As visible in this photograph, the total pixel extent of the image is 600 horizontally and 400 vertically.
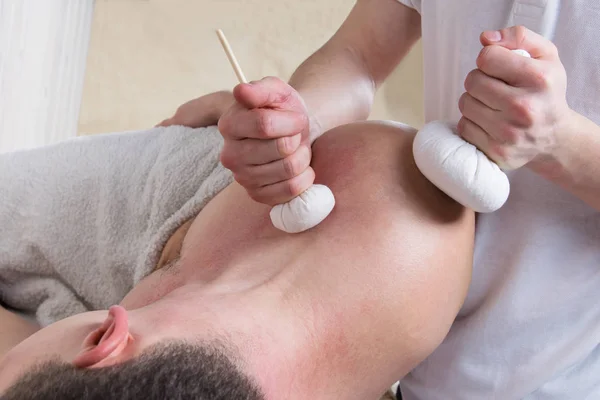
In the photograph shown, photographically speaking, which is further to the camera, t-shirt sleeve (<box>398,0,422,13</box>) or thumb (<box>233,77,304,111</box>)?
t-shirt sleeve (<box>398,0,422,13</box>)

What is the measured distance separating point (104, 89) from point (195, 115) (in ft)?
3.55

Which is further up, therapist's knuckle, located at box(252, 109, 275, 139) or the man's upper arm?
therapist's knuckle, located at box(252, 109, 275, 139)

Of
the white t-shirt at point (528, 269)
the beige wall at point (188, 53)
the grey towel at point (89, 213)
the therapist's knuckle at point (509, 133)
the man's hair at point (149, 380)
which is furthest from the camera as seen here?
the beige wall at point (188, 53)

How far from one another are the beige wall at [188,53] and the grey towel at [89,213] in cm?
101

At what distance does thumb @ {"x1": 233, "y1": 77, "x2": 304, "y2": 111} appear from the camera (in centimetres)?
58

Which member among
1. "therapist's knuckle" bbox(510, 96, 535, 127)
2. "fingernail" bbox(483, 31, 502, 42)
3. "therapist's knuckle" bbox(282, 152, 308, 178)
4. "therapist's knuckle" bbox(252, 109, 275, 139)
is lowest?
"therapist's knuckle" bbox(282, 152, 308, 178)

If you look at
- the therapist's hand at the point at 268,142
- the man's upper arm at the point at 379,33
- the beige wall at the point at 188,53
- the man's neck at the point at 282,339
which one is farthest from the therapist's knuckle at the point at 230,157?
the beige wall at the point at 188,53

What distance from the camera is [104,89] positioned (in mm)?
1888

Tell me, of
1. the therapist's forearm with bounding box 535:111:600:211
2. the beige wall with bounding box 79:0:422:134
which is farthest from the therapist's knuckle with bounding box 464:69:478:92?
the beige wall with bounding box 79:0:422:134

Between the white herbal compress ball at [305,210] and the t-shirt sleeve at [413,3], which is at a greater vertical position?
the t-shirt sleeve at [413,3]

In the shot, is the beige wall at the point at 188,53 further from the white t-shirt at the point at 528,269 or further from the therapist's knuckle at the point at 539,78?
the therapist's knuckle at the point at 539,78

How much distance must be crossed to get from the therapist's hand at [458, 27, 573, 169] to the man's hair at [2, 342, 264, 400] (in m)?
0.33

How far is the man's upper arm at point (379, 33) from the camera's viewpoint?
875 millimetres

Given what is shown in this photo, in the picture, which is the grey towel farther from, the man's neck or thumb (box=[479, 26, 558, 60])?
thumb (box=[479, 26, 558, 60])
